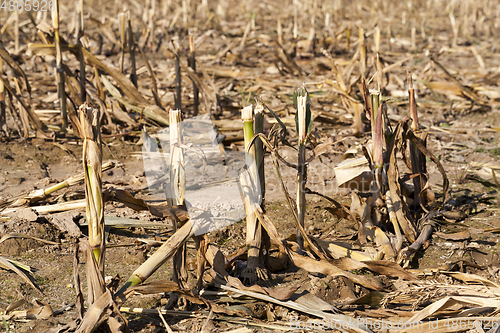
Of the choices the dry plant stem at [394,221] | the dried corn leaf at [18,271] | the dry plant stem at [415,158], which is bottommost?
the dried corn leaf at [18,271]

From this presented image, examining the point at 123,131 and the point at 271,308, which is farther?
the point at 123,131

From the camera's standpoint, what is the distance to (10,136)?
13.2 ft

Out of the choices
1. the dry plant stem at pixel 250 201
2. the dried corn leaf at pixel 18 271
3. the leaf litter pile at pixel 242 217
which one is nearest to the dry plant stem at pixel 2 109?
the leaf litter pile at pixel 242 217

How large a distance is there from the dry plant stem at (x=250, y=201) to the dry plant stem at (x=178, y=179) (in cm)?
29

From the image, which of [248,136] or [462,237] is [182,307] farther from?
[462,237]

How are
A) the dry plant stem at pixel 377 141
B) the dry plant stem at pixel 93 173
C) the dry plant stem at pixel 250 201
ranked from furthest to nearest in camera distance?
1. the dry plant stem at pixel 377 141
2. the dry plant stem at pixel 250 201
3. the dry plant stem at pixel 93 173

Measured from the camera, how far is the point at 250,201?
196 cm

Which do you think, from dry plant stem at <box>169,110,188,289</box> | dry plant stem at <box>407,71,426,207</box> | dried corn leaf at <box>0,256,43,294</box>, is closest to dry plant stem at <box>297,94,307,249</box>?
dry plant stem at <box>169,110,188,289</box>

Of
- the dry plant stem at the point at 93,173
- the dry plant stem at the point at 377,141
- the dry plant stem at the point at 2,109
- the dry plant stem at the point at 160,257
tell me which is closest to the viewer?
the dry plant stem at the point at 93,173

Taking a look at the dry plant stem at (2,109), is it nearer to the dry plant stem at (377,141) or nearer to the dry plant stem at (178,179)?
the dry plant stem at (178,179)

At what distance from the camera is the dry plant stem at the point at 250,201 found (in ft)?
6.35

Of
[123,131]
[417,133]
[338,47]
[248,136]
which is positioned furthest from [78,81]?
[338,47]

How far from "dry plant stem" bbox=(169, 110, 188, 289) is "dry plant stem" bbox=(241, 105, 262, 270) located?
11.5 inches

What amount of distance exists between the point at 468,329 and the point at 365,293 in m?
0.44
